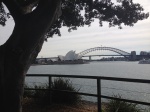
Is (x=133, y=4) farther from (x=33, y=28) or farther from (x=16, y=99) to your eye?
(x=16, y=99)

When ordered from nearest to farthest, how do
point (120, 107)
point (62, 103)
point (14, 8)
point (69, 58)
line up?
point (14, 8)
point (120, 107)
point (62, 103)
point (69, 58)

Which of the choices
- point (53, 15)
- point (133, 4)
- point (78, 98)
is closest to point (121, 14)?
point (133, 4)

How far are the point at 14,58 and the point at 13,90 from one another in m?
0.69

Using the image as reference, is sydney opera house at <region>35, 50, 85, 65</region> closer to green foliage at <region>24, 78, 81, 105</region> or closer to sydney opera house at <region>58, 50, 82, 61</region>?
sydney opera house at <region>58, 50, 82, 61</region>

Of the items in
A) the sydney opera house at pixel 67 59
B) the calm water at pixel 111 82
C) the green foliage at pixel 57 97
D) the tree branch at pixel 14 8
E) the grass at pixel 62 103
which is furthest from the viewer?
the sydney opera house at pixel 67 59

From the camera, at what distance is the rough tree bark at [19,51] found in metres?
6.35

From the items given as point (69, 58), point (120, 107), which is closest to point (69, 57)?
point (69, 58)

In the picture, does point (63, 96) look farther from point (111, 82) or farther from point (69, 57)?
point (69, 57)

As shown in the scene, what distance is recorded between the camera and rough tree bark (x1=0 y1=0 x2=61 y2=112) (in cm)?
635

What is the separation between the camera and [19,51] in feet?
20.6

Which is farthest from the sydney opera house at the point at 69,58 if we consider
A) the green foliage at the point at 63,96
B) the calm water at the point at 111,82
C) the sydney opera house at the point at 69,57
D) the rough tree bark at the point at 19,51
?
the rough tree bark at the point at 19,51

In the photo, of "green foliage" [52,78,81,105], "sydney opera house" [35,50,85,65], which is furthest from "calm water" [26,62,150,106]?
"sydney opera house" [35,50,85,65]

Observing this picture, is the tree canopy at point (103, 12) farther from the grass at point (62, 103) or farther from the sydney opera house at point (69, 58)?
the sydney opera house at point (69, 58)

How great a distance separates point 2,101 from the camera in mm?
6457
